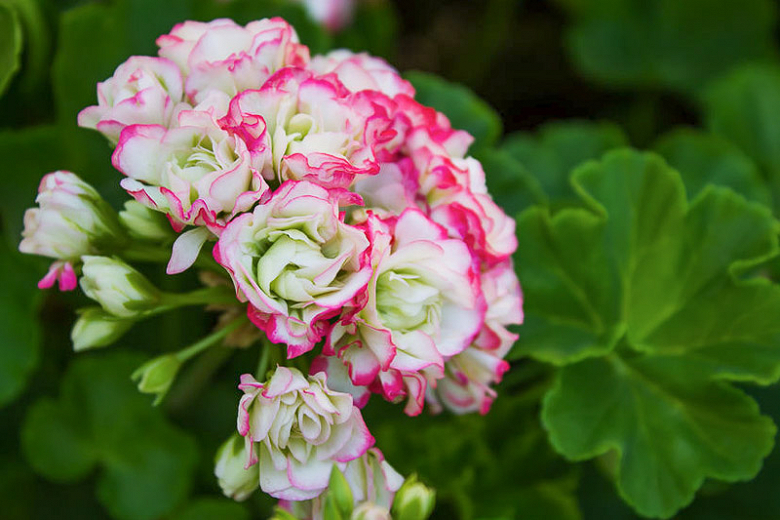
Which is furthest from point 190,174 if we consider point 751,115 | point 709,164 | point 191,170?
point 751,115

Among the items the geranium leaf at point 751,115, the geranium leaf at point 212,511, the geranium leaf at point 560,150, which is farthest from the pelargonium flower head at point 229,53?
the geranium leaf at point 751,115

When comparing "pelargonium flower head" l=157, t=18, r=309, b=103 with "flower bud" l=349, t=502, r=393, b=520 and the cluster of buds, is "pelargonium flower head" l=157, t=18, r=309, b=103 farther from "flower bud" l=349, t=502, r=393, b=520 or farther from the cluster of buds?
"flower bud" l=349, t=502, r=393, b=520

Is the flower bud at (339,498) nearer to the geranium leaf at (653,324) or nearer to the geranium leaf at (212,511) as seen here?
the geranium leaf at (653,324)

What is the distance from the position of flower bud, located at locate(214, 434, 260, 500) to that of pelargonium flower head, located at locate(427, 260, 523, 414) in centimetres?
23

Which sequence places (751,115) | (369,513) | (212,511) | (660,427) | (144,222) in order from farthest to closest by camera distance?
1. (751,115)
2. (212,511)
3. (660,427)
4. (144,222)
5. (369,513)

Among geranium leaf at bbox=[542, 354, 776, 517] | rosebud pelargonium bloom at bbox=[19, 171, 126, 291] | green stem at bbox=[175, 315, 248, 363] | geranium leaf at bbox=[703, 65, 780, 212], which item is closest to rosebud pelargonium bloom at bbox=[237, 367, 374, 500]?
green stem at bbox=[175, 315, 248, 363]

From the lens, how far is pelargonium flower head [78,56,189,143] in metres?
0.76

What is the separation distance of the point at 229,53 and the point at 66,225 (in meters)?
0.23

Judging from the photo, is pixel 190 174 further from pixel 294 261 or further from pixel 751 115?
pixel 751 115

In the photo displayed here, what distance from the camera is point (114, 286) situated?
776 millimetres

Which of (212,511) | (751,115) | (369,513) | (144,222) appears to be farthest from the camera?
(751,115)

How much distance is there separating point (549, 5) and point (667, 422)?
144 cm

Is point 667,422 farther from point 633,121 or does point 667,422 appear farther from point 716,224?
point 633,121

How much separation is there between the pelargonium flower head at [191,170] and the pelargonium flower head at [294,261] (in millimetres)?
29
